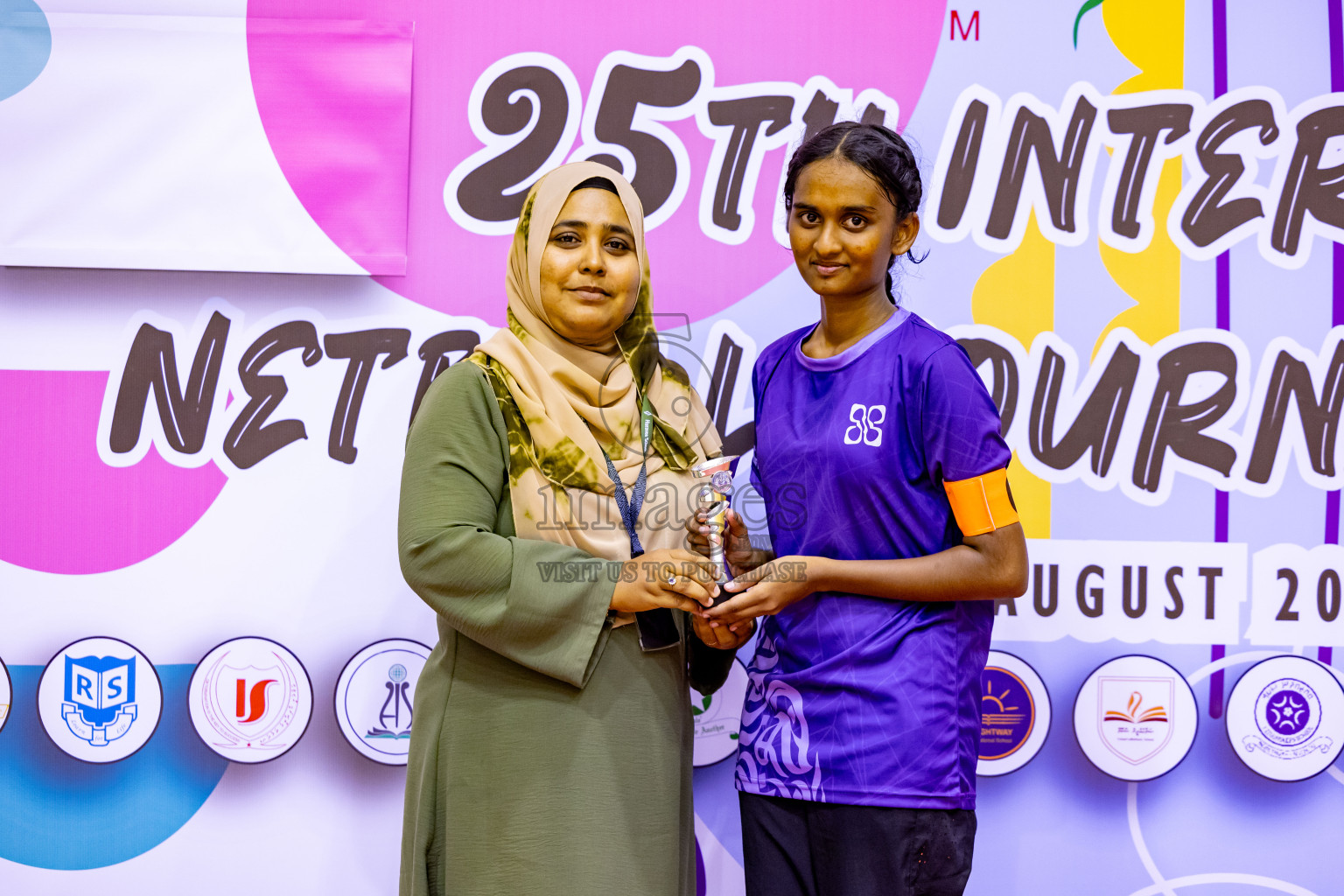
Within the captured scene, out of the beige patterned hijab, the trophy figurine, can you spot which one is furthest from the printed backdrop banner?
the trophy figurine

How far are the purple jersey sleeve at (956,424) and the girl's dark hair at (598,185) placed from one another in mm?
572

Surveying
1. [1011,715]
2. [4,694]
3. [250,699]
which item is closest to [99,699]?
[4,694]

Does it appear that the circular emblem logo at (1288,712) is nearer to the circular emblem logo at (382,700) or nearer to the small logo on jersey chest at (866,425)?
the small logo on jersey chest at (866,425)

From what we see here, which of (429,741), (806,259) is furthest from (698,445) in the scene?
(429,741)

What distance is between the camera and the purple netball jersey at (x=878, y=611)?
1.34m

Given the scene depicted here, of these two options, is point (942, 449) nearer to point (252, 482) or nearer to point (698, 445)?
point (698, 445)

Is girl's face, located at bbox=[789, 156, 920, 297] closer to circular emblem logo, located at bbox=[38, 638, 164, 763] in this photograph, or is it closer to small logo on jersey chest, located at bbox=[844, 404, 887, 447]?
small logo on jersey chest, located at bbox=[844, 404, 887, 447]

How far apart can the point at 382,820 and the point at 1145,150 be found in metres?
2.15

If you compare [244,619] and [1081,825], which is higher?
[244,619]

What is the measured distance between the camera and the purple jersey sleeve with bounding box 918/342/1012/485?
1.34 metres

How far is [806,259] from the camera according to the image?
1442 millimetres

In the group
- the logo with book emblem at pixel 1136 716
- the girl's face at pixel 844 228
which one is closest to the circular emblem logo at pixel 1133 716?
the logo with book emblem at pixel 1136 716

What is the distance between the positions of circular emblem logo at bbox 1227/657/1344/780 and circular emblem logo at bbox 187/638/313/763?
1.98m

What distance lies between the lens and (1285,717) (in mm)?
2027
